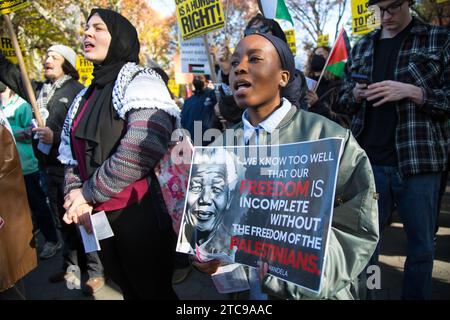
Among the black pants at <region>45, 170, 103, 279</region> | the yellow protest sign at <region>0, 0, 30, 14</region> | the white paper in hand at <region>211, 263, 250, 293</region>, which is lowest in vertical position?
the black pants at <region>45, 170, 103, 279</region>

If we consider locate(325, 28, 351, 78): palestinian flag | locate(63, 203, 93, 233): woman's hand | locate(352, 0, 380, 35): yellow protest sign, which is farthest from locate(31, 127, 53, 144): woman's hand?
locate(352, 0, 380, 35): yellow protest sign

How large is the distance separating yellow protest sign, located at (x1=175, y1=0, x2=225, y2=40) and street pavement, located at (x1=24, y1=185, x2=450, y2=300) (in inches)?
97.4

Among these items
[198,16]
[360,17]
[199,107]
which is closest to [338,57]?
[360,17]

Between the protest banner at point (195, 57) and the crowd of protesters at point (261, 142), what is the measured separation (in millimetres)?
2289

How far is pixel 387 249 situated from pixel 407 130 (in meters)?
2.11

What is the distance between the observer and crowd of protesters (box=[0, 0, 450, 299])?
1.33m

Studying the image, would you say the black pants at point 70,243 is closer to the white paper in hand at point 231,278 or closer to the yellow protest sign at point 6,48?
the yellow protest sign at point 6,48

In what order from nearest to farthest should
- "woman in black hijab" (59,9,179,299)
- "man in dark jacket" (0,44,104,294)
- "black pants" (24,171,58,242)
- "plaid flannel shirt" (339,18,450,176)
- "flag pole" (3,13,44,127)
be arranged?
"woman in black hijab" (59,9,179,299), "plaid flannel shirt" (339,18,450,176), "flag pole" (3,13,44,127), "man in dark jacket" (0,44,104,294), "black pants" (24,171,58,242)

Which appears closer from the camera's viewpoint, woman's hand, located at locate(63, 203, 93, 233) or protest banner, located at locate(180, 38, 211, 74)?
woman's hand, located at locate(63, 203, 93, 233)

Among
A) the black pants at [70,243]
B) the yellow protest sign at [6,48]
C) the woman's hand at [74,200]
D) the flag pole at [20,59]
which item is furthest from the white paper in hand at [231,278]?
the yellow protest sign at [6,48]

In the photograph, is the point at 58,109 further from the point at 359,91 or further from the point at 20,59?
the point at 359,91

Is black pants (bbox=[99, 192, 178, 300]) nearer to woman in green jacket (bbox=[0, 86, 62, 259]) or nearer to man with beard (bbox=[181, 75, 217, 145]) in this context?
man with beard (bbox=[181, 75, 217, 145])
